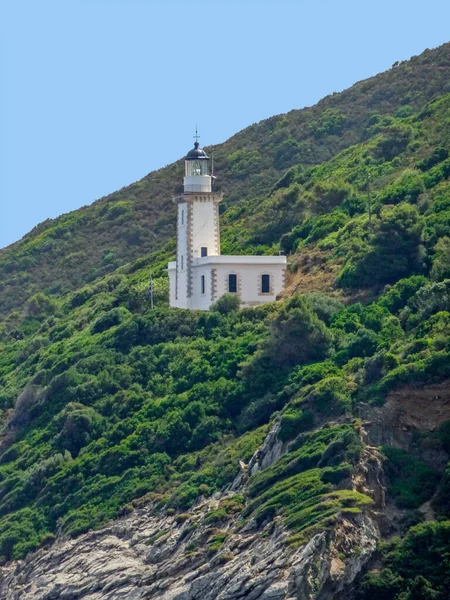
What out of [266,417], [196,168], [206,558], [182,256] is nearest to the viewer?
[206,558]

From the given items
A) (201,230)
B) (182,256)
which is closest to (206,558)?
(182,256)

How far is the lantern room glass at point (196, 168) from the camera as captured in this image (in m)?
85.8

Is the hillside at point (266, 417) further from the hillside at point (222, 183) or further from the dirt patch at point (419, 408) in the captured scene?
the hillside at point (222, 183)

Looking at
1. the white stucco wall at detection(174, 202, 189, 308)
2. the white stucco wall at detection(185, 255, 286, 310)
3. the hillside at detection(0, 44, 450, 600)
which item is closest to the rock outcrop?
the hillside at detection(0, 44, 450, 600)

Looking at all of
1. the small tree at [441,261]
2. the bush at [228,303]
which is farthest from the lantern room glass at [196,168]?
the small tree at [441,261]

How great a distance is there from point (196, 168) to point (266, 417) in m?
18.0

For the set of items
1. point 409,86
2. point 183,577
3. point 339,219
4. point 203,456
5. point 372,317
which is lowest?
point 183,577

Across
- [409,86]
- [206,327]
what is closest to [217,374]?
[206,327]

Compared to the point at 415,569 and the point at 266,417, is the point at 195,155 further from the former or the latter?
the point at 415,569

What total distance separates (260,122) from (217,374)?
60.5 meters

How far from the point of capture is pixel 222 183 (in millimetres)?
122938

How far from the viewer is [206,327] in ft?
267

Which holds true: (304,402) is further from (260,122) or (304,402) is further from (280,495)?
(260,122)

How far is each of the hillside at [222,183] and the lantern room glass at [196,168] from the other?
29580 mm
